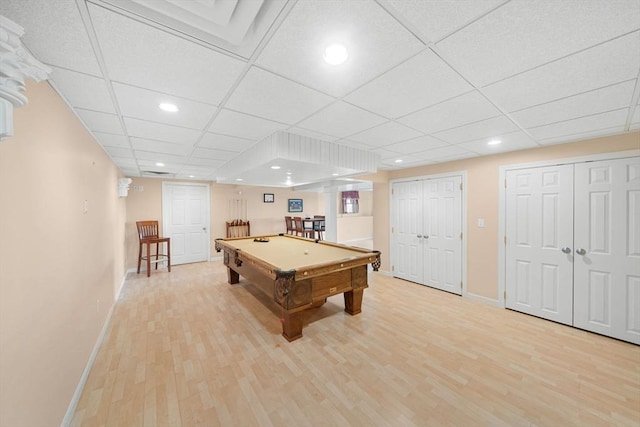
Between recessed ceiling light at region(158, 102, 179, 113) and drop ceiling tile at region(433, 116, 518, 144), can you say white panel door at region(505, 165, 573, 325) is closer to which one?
drop ceiling tile at region(433, 116, 518, 144)

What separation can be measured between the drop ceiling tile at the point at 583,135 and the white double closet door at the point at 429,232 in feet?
3.89

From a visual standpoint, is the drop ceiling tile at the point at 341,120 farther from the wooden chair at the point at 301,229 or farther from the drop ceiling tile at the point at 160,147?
the wooden chair at the point at 301,229

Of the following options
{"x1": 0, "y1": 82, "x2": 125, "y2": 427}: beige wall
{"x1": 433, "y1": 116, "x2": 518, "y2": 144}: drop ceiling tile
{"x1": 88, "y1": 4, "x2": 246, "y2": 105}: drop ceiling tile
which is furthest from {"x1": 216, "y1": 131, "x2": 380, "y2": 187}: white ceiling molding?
{"x1": 0, "y1": 82, "x2": 125, "y2": 427}: beige wall

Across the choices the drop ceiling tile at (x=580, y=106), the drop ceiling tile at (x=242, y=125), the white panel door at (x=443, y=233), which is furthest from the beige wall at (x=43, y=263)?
the white panel door at (x=443, y=233)

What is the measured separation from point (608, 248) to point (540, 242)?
1.85 feet

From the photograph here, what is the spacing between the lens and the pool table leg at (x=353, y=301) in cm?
311

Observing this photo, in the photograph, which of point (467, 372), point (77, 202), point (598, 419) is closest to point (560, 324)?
point (598, 419)

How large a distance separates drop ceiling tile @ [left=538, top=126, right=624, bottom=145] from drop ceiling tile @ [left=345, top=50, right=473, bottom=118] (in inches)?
81.3

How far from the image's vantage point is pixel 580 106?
1.83 meters

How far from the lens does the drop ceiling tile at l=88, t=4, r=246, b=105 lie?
1010mm

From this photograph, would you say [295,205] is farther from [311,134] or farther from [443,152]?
[311,134]

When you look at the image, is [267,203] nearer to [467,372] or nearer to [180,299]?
[180,299]

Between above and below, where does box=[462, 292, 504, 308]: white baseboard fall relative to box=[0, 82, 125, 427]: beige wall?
below

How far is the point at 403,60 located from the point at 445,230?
345 centimetres
